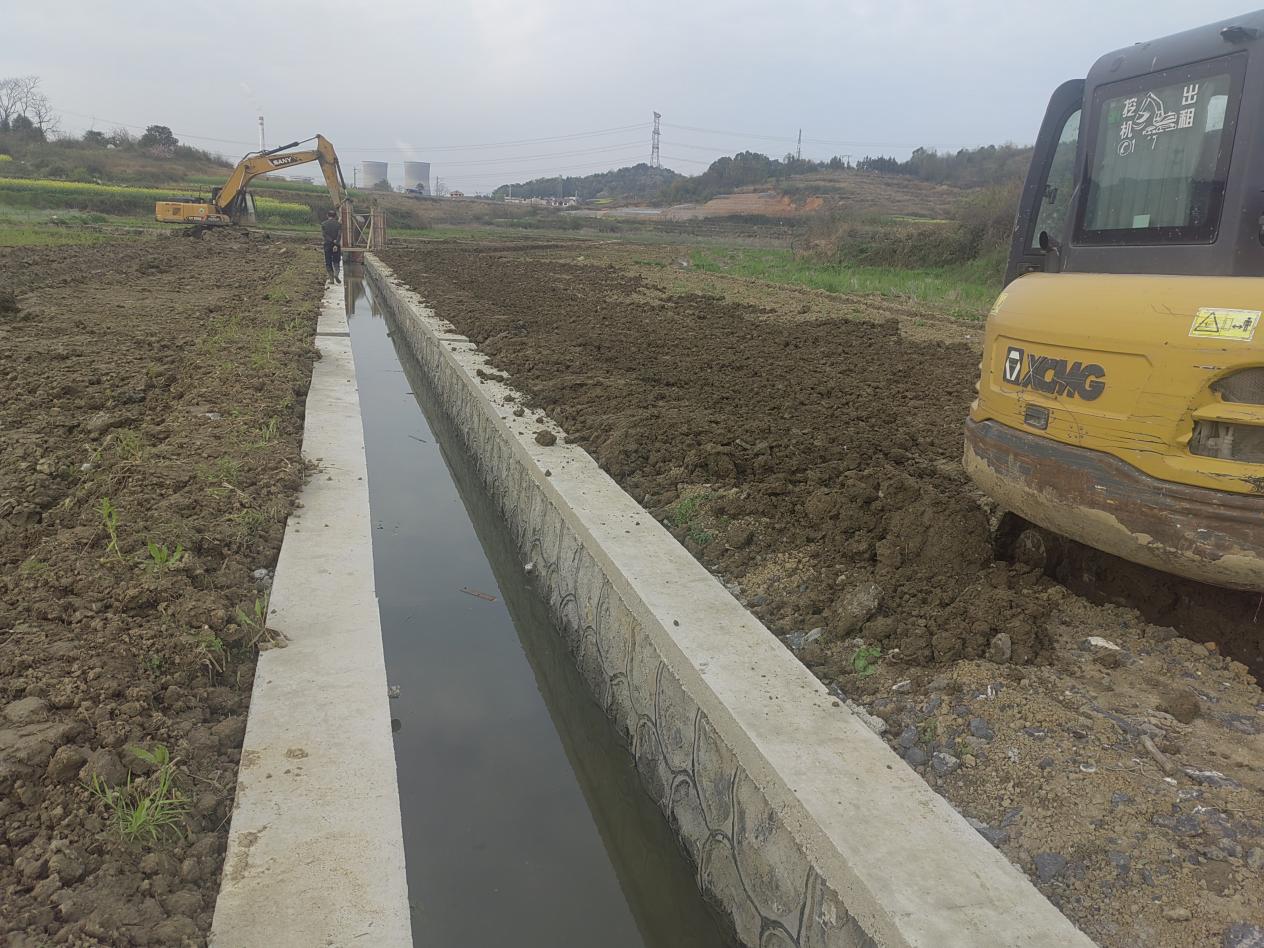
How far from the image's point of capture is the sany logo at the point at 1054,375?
124 inches

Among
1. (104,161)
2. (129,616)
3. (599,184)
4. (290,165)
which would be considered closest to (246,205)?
(290,165)

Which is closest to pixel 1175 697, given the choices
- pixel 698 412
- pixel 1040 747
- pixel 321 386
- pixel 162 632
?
pixel 1040 747

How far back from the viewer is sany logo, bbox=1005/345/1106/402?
10.3ft

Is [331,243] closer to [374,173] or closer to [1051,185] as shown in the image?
[1051,185]

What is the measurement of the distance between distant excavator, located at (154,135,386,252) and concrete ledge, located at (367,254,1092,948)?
22217mm

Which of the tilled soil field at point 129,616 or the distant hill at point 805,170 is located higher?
the distant hill at point 805,170

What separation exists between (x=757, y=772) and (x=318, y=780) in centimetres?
149

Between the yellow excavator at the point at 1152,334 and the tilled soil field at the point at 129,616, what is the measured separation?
3.27 m

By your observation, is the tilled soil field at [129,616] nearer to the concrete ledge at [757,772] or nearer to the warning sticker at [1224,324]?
the concrete ledge at [757,772]

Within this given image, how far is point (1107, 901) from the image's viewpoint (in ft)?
7.73

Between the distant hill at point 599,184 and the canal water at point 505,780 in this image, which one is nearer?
the canal water at point 505,780

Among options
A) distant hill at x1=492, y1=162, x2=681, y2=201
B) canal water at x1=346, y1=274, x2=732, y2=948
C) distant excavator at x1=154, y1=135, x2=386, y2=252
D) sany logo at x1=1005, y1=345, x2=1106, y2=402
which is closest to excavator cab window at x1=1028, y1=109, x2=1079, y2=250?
sany logo at x1=1005, y1=345, x2=1106, y2=402

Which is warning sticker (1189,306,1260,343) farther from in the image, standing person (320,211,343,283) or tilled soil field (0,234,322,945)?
standing person (320,211,343,283)

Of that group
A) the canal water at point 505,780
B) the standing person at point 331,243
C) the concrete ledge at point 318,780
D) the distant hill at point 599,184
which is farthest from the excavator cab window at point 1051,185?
the distant hill at point 599,184
